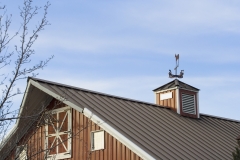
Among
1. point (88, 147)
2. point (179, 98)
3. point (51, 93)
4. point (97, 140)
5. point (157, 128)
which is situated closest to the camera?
point (97, 140)

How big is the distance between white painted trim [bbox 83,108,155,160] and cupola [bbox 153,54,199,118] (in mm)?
7554

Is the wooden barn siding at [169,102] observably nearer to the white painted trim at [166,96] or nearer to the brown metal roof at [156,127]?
the white painted trim at [166,96]

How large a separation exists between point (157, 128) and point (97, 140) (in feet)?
9.16

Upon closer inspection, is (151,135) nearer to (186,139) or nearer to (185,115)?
(186,139)

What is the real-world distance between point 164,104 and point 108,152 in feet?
27.0

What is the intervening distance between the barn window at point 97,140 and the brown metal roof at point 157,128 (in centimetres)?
63

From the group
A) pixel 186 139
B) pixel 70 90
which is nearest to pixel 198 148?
pixel 186 139

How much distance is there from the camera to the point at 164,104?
27422 millimetres

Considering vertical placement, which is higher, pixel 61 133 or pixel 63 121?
pixel 63 121

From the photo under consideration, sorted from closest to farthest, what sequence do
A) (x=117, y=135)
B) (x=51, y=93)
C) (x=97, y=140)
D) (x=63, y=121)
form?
(x=117, y=135)
(x=97, y=140)
(x=51, y=93)
(x=63, y=121)

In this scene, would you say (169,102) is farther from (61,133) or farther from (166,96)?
(61,133)

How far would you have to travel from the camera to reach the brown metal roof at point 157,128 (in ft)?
64.5

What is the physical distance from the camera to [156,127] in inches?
862

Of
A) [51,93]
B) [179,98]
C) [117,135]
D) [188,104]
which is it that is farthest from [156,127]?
[188,104]
